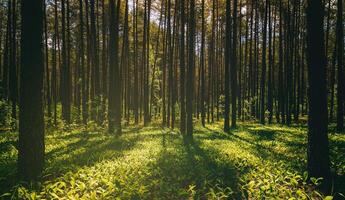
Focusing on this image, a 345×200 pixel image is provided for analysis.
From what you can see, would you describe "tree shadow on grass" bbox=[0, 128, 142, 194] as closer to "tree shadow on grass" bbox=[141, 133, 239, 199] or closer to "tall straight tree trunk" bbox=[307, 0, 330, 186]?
"tree shadow on grass" bbox=[141, 133, 239, 199]

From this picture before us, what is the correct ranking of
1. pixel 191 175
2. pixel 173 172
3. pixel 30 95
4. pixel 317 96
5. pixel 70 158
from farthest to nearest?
pixel 70 158 → pixel 173 172 → pixel 191 175 → pixel 317 96 → pixel 30 95

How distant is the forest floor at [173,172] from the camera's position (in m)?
6.76

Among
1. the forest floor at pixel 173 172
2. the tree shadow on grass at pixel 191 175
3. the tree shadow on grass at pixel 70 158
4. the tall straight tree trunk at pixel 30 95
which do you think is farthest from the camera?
the tree shadow on grass at pixel 70 158

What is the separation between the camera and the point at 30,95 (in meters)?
7.72

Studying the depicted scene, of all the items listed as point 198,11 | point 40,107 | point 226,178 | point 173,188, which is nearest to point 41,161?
point 40,107

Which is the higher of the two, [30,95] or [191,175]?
[30,95]

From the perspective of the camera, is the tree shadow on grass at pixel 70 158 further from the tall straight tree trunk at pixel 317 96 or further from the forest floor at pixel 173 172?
the tall straight tree trunk at pixel 317 96

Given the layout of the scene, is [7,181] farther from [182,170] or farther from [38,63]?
[182,170]

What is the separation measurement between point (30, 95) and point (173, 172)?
15.1 ft

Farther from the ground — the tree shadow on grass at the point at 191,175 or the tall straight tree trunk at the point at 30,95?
the tall straight tree trunk at the point at 30,95

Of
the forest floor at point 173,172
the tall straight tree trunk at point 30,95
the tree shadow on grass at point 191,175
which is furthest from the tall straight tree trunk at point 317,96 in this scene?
the tall straight tree trunk at point 30,95

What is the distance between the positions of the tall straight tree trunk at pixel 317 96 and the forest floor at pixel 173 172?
537 millimetres

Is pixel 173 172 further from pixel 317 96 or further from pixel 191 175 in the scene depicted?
pixel 317 96

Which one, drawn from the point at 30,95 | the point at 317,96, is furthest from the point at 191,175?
the point at 30,95
